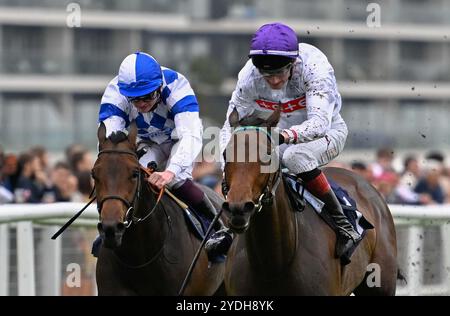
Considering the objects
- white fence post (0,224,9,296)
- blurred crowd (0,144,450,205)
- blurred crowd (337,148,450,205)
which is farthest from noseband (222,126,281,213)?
blurred crowd (337,148,450,205)

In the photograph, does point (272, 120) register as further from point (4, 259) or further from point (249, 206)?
point (4, 259)

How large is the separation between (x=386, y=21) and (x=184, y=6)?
729 centimetres

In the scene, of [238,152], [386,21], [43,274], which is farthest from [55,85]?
[238,152]

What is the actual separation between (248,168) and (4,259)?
301 centimetres

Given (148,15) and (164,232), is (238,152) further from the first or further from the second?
(148,15)

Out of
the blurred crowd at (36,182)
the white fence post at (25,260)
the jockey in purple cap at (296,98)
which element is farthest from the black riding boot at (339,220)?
the blurred crowd at (36,182)

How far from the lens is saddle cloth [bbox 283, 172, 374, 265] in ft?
19.9

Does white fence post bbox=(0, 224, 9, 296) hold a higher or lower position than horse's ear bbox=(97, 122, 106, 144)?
lower

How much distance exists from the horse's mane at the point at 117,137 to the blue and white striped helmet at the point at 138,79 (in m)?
0.32

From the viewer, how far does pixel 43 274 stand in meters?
8.11

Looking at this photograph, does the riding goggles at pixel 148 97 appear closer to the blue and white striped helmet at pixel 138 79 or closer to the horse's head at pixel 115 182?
the blue and white striped helmet at pixel 138 79

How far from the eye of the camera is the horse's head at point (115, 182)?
552 cm

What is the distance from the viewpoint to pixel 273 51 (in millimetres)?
5734

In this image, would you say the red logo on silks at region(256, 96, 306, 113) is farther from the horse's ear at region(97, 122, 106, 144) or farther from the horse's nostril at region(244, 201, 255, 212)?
the horse's nostril at region(244, 201, 255, 212)
